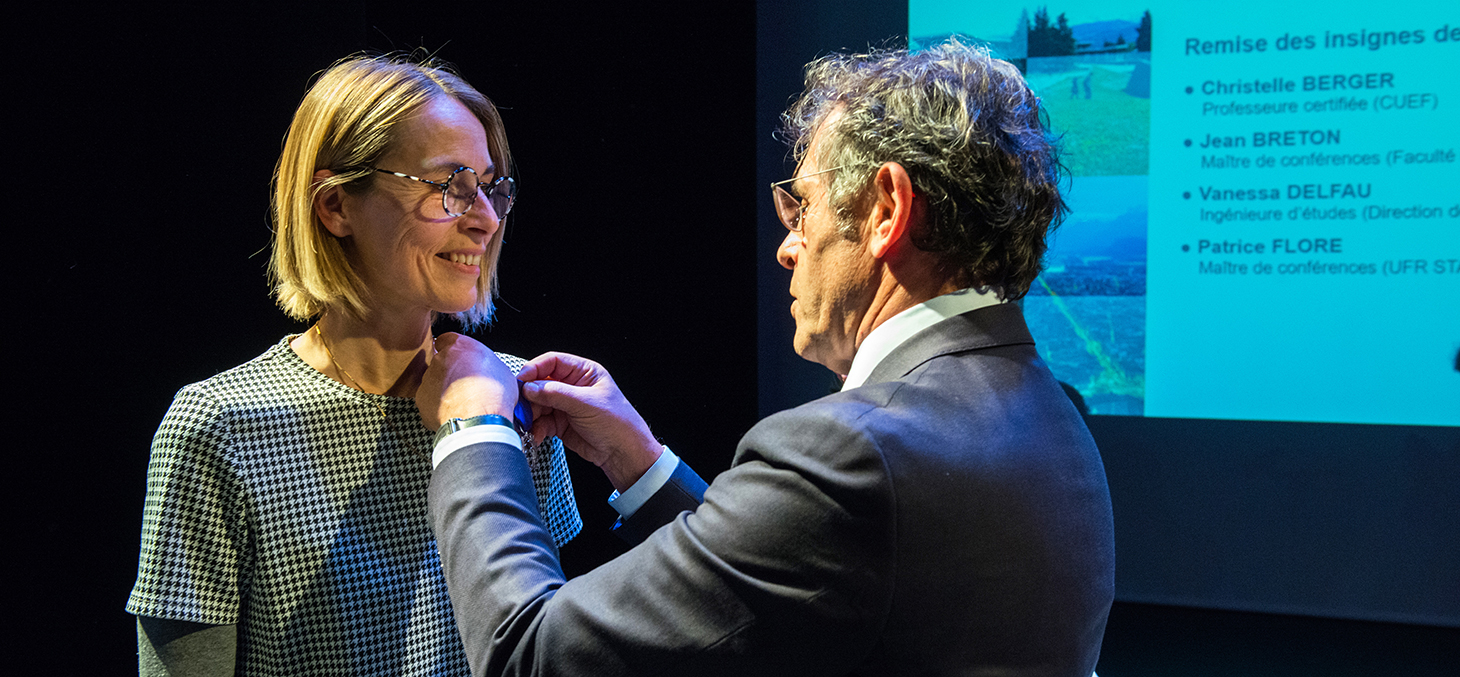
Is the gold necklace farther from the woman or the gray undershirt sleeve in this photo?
the gray undershirt sleeve

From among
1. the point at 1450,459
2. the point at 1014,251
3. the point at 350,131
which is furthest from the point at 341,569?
the point at 1450,459

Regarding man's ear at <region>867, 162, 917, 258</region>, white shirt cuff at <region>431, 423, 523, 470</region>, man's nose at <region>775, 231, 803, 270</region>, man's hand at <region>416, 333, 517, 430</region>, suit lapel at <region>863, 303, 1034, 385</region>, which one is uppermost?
man's ear at <region>867, 162, 917, 258</region>

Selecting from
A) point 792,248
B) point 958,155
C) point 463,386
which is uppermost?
point 958,155

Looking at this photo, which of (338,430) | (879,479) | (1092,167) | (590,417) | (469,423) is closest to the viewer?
(879,479)

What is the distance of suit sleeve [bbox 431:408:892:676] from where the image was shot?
965 millimetres

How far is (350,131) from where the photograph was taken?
137 centimetres

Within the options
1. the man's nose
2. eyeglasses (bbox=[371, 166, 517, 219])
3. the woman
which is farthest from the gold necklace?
the man's nose

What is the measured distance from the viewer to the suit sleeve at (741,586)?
96cm

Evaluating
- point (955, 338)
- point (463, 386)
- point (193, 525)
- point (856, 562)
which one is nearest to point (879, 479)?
point (856, 562)

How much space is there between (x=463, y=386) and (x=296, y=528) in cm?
29

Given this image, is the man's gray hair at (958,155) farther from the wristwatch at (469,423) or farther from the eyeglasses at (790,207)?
the wristwatch at (469,423)

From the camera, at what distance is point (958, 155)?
1186 mm

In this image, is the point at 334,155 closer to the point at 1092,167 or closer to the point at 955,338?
the point at 955,338

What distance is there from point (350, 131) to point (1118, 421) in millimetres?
2865
